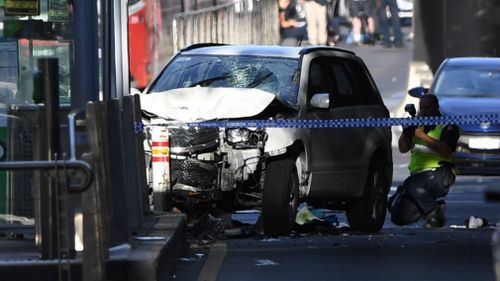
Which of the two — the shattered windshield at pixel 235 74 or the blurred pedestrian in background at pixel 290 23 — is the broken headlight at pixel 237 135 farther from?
the blurred pedestrian in background at pixel 290 23

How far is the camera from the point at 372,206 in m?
15.4

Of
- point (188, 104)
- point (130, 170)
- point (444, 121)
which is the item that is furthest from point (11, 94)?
point (444, 121)

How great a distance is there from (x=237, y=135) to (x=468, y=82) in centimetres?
938

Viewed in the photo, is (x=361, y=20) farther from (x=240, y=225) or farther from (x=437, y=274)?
(x=437, y=274)

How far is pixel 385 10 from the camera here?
1756 inches

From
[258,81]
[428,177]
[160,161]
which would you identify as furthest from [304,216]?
[160,161]

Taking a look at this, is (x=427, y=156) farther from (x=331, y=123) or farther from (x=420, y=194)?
(x=331, y=123)

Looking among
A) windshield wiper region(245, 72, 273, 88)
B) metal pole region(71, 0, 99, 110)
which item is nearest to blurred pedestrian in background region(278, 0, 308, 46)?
windshield wiper region(245, 72, 273, 88)

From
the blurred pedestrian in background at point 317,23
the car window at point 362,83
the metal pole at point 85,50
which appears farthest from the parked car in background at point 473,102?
the blurred pedestrian in background at point 317,23

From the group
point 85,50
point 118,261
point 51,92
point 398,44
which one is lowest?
point 118,261

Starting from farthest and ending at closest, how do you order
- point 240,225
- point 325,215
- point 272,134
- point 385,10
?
point 385,10, point 325,215, point 240,225, point 272,134

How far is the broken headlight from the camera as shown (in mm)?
13625

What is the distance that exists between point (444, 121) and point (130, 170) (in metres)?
4.68

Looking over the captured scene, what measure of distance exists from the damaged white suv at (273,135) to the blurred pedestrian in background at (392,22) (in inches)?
1097
